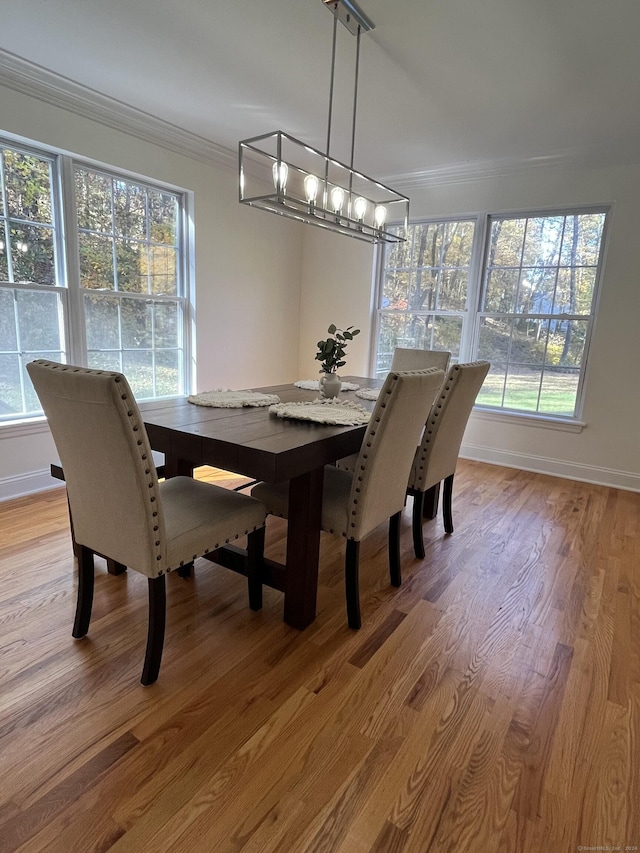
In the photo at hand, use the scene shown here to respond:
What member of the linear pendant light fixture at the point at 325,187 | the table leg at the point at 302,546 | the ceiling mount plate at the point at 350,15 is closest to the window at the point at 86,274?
the linear pendant light fixture at the point at 325,187

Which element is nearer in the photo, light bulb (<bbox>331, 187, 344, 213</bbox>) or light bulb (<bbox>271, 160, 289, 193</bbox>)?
light bulb (<bbox>271, 160, 289, 193</bbox>)

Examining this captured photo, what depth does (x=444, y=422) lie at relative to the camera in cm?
237

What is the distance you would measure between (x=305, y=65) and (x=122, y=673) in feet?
9.73

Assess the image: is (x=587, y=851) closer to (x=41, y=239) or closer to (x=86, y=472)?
(x=86, y=472)

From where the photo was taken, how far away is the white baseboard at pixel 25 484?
3.02 metres

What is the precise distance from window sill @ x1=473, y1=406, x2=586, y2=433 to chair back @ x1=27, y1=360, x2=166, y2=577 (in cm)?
351

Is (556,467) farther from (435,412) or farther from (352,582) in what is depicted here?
(352,582)

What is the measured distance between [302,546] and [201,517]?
0.40m

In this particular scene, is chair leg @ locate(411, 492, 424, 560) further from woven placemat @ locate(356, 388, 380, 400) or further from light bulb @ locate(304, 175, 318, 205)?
light bulb @ locate(304, 175, 318, 205)

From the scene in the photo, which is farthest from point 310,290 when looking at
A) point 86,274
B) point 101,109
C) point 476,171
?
point 101,109

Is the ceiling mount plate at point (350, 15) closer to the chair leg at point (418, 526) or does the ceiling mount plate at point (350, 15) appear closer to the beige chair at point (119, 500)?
the beige chair at point (119, 500)

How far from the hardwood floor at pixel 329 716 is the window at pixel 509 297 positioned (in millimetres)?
2116

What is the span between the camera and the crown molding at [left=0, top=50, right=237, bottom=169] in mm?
2640

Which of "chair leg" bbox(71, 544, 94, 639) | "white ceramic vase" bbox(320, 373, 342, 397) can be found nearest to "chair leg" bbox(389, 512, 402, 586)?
"white ceramic vase" bbox(320, 373, 342, 397)
